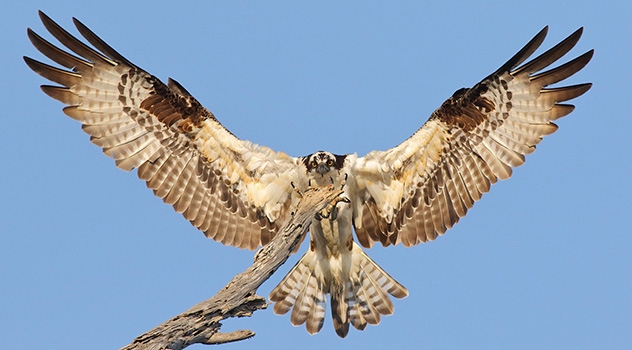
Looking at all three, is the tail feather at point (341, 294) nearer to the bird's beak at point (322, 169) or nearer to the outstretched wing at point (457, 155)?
the outstretched wing at point (457, 155)

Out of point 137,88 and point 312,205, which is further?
point 137,88

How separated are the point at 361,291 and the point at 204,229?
2.25m

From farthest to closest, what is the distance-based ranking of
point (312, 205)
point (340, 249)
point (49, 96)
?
point (340, 249), point (49, 96), point (312, 205)

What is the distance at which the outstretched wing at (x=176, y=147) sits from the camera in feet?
31.3

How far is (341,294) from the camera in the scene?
10.3 m

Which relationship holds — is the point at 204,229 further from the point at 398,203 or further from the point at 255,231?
the point at 398,203

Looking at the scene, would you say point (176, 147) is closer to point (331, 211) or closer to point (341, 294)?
point (331, 211)

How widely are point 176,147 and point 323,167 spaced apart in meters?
2.10

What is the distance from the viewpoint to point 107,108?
382 inches

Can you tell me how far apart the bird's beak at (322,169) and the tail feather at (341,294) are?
58.1 inches

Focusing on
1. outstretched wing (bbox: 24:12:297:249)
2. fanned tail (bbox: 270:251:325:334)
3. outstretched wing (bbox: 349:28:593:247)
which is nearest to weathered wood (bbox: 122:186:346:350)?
outstretched wing (bbox: 24:12:297:249)

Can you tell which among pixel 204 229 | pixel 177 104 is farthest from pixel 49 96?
pixel 204 229

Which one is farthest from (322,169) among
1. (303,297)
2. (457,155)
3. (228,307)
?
(228,307)

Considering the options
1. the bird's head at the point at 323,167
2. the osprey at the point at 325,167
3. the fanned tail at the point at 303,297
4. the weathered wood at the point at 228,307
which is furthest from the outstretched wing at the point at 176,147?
the weathered wood at the point at 228,307
